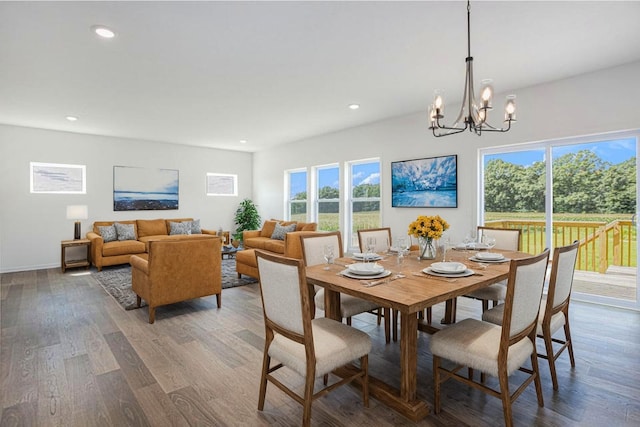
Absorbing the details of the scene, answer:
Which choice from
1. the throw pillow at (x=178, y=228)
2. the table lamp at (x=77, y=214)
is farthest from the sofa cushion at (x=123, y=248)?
the throw pillow at (x=178, y=228)

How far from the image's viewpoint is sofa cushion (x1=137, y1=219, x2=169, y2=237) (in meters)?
6.86

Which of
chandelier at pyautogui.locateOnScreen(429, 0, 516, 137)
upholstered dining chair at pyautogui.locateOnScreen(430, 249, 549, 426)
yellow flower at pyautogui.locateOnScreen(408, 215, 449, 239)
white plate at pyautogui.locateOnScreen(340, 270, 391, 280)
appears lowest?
upholstered dining chair at pyautogui.locateOnScreen(430, 249, 549, 426)

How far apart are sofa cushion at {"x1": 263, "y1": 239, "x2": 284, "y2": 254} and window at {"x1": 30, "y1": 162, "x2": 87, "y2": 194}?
12.2ft

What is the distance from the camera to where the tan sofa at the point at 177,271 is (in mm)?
3414

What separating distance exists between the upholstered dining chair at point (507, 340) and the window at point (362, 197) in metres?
4.08

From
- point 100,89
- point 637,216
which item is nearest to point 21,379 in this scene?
point 100,89

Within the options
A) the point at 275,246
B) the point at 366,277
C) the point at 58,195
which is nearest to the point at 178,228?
the point at 58,195

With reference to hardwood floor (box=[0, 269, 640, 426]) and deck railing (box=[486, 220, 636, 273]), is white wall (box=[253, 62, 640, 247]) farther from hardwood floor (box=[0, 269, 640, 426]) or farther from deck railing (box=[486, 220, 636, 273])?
hardwood floor (box=[0, 269, 640, 426])

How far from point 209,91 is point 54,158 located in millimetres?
4063

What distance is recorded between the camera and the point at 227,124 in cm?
578

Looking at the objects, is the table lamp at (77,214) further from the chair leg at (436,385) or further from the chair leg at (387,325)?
the chair leg at (436,385)

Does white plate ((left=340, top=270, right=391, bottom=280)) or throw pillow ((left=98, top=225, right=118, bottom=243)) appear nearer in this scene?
white plate ((left=340, top=270, right=391, bottom=280))

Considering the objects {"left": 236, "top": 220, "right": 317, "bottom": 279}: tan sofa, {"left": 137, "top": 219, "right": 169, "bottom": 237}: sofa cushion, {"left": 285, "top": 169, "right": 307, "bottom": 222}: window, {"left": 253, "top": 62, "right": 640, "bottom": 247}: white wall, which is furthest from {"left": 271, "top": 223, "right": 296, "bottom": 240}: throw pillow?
{"left": 137, "top": 219, "right": 169, "bottom": 237}: sofa cushion

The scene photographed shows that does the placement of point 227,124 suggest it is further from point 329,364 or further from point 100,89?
point 329,364
